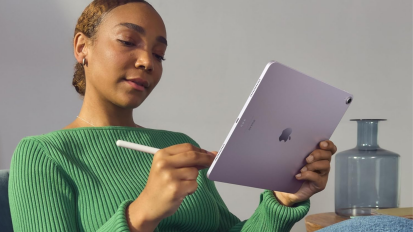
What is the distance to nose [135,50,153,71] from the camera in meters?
0.98

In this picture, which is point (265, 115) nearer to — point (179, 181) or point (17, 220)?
point (179, 181)

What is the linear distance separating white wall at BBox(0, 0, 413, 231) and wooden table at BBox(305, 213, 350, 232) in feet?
2.32

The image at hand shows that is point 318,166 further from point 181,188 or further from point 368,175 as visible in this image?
point 368,175

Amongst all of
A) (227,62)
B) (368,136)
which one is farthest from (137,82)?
(227,62)

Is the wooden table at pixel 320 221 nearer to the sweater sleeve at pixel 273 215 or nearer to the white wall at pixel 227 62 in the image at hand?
the sweater sleeve at pixel 273 215

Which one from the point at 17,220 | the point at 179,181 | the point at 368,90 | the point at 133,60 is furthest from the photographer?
the point at 368,90

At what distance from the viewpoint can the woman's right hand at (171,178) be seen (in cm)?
66

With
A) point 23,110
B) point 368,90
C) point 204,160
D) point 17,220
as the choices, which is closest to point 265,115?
point 204,160

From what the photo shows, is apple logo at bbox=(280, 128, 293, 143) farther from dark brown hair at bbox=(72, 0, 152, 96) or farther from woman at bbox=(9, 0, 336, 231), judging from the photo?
dark brown hair at bbox=(72, 0, 152, 96)

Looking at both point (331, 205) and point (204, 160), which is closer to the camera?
point (204, 160)

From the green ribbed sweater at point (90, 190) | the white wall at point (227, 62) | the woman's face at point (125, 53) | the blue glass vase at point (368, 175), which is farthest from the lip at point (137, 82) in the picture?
the white wall at point (227, 62)

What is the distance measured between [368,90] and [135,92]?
1488mm

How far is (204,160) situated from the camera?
68 centimetres

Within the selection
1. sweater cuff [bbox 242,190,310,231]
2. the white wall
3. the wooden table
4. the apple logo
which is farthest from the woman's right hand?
the white wall
